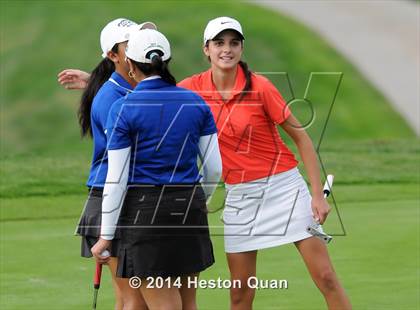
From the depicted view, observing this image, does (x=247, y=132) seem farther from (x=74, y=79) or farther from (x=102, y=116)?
(x=74, y=79)

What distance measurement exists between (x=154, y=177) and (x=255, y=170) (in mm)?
996

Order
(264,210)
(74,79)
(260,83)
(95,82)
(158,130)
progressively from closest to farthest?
(158,130) → (260,83) → (95,82) → (264,210) → (74,79)

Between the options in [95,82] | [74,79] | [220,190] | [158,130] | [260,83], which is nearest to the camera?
[158,130]

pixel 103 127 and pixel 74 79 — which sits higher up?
pixel 74 79

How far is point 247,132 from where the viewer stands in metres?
6.10

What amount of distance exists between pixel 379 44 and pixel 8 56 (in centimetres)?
805

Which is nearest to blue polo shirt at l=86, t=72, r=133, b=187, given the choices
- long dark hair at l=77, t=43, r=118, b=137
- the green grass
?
long dark hair at l=77, t=43, r=118, b=137

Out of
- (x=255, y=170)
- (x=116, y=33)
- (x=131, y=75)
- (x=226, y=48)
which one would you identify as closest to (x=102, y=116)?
(x=131, y=75)

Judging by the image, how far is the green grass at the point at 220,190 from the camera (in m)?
7.64

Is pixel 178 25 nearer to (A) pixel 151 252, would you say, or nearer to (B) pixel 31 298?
(B) pixel 31 298

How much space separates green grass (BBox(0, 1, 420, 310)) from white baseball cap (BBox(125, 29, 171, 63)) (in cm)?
222

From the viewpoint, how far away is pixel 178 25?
2492 centimetres

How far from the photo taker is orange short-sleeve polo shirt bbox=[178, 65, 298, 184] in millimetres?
6047

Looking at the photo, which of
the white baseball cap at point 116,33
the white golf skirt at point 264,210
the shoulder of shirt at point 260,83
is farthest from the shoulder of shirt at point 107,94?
the white golf skirt at point 264,210
